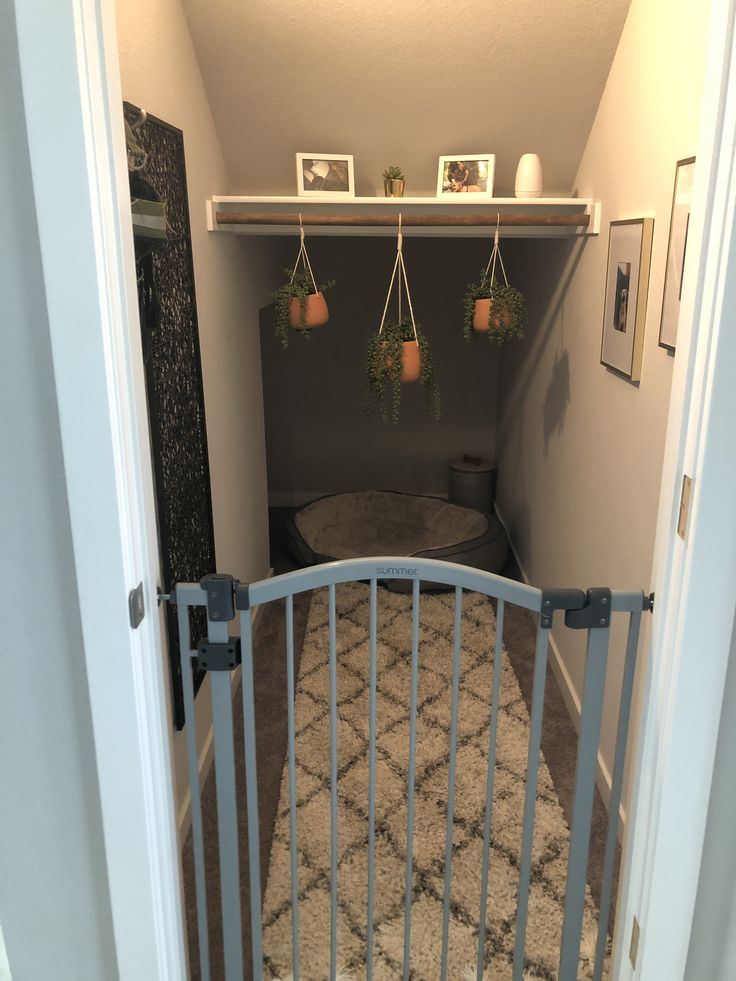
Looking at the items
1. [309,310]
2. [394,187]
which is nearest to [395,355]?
[309,310]

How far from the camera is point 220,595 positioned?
55.1 inches

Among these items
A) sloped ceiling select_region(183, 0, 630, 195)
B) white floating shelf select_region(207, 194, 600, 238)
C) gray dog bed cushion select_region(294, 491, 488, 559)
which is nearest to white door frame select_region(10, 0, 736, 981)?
sloped ceiling select_region(183, 0, 630, 195)

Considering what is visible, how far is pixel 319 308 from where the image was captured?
290cm

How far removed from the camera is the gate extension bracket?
4.62 feet

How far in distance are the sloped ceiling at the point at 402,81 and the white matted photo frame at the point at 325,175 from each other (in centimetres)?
5

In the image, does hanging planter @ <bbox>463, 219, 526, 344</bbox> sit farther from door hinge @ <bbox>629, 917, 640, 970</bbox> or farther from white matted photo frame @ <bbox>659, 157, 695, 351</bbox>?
door hinge @ <bbox>629, 917, 640, 970</bbox>

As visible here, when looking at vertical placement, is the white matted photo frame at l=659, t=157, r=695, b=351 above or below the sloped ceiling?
below

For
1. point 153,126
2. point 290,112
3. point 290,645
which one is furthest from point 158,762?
point 290,112

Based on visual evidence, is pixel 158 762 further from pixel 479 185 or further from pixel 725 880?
pixel 479 185

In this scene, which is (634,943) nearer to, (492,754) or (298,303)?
(492,754)

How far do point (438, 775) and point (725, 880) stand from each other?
120cm

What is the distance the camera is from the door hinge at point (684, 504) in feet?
4.10

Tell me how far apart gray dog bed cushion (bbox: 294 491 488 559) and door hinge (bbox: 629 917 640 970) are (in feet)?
9.08

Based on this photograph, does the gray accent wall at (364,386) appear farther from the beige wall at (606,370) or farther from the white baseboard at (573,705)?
the white baseboard at (573,705)
